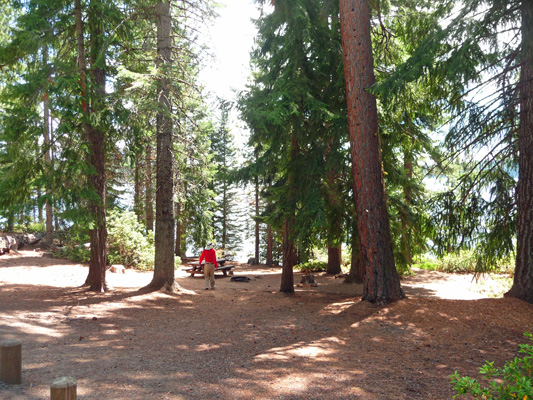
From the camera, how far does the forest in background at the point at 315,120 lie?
789cm

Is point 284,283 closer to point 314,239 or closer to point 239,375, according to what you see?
point 314,239

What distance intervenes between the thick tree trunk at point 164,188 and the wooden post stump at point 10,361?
642cm

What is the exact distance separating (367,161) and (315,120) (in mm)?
1820

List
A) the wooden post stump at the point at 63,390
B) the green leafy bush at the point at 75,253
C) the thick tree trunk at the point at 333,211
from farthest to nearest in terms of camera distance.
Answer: the green leafy bush at the point at 75,253 < the thick tree trunk at the point at 333,211 < the wooden post stump at the point at 63,390

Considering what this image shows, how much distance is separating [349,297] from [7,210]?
937cm

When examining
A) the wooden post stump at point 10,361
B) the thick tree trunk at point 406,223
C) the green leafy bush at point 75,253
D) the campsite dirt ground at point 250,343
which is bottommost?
the campsite dirt ground at point 250,343

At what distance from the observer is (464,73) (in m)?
7.57

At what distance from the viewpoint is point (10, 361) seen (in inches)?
164

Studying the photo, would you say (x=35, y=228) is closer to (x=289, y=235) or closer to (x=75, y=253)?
(x=75, y=253)

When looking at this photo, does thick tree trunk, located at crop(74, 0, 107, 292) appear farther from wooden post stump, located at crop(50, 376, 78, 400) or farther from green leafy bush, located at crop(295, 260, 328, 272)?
green leafy bush, located at crop(295, 260, 328, 272)

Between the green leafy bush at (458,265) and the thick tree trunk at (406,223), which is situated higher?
the thick tree trunk at (406,223)

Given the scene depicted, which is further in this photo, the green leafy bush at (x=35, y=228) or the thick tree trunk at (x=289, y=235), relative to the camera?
the green leafy bush at (x=35, y=228)

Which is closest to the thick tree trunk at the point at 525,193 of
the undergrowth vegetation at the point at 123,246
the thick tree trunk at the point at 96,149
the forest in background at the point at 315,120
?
the forest in background at the point at 315,120

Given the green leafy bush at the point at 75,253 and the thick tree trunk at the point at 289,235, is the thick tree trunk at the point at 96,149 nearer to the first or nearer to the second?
the thick tree trunk at the point at 289,235
